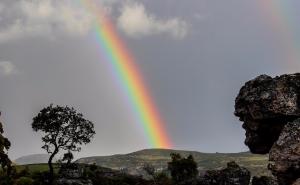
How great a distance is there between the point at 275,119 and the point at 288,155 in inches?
294

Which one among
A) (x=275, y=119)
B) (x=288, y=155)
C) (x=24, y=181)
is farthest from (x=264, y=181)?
(x=24, y=181)

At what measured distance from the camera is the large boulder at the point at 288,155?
41750 mm

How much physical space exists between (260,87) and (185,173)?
12335 centimetres

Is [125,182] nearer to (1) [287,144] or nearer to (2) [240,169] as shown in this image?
(2) [240,169]

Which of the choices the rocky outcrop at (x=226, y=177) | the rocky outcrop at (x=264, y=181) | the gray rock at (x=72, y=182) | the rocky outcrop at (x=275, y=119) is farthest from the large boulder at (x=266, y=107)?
the gray rock at (x=72, y=182)

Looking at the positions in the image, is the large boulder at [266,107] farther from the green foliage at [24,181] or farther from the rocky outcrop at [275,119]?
the green foliage at [24,181]

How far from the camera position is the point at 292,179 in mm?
42375

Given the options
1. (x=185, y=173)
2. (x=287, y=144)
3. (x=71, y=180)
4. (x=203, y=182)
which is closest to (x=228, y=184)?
(x=203, y=182)

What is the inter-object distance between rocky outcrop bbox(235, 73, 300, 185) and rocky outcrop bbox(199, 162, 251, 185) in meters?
37.3

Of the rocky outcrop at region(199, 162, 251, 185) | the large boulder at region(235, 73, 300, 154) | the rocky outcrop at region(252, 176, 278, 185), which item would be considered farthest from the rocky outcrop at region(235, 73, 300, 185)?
the rocky outcrop at region(199, 162, 251, 185)

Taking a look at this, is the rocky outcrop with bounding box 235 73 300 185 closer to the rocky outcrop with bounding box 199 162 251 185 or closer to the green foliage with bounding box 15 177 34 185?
the rocky outcrop with bounding box 199 162 251 185

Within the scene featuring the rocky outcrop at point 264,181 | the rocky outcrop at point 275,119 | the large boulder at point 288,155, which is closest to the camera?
the large boulder at point 288,155

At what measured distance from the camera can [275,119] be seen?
160 ft

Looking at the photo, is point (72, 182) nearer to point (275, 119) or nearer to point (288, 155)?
point (275, 119)
